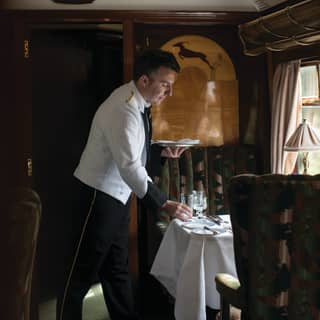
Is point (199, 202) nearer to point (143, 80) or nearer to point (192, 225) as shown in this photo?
point (192, 225)

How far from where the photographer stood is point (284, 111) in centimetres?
320

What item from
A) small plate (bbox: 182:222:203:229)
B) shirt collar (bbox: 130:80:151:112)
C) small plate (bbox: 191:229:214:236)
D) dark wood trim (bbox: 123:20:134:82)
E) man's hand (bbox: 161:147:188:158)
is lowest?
small plate (bbox: 191:229:214:236)

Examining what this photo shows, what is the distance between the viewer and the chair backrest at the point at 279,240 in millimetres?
1465

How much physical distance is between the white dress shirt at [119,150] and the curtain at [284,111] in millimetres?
1158

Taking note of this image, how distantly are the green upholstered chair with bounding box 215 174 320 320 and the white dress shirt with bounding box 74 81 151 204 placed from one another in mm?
746

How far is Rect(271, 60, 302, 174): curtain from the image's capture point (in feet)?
10.3

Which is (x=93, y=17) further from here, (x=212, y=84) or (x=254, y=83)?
(x=254, y=83)

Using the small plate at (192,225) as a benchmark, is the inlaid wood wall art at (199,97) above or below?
above

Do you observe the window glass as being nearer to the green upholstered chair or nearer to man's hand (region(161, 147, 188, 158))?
man's hand (region(161, 147, 188, 158))

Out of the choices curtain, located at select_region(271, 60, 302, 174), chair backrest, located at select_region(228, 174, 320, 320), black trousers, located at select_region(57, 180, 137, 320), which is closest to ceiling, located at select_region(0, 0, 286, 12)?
curtain, located at select_region(271, 60, 302, 174)

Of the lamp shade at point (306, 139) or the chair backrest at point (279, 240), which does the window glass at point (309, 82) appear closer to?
the lamp shade at point (306, 139)

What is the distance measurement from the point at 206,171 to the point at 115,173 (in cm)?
106

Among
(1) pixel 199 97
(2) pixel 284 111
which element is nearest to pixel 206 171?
(1) pixel 199 97

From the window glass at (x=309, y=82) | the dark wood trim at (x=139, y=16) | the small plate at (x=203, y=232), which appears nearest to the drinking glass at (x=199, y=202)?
the small plate at (x=203, y=232)
